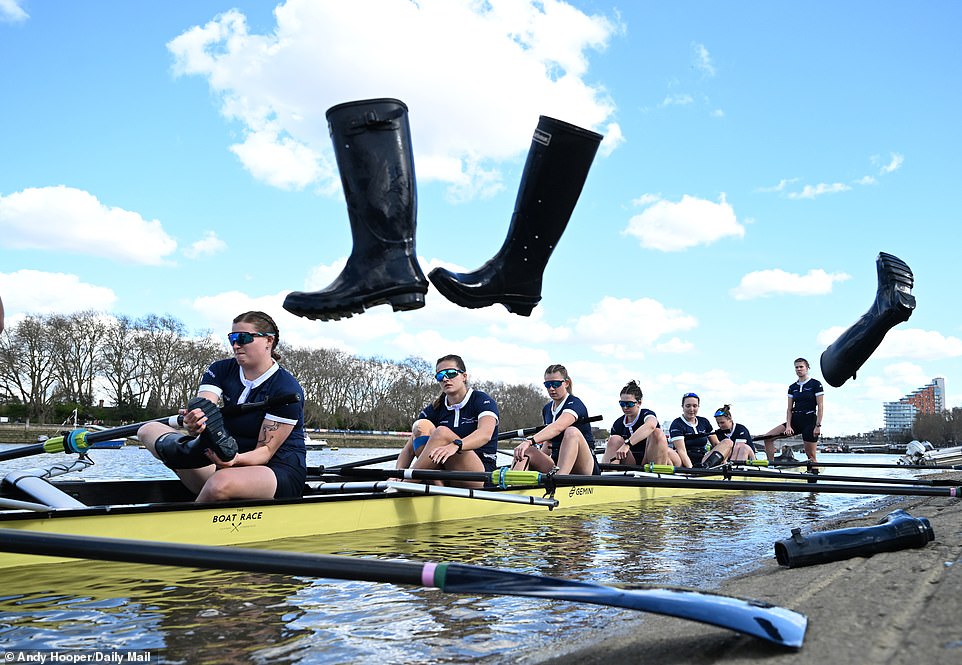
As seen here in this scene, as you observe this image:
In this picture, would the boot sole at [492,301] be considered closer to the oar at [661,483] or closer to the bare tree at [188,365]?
the oar at [661,483]

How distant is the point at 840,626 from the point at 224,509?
14.3 feet

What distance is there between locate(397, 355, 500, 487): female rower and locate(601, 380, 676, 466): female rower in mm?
3247

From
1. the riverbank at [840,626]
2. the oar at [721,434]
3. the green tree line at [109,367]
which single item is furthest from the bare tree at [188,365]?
the riverbank at [840,626]

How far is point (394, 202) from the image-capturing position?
8.30 feet

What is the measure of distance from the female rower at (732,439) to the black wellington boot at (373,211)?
12045mm

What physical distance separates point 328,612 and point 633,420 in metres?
7.92

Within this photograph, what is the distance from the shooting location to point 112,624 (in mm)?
3684

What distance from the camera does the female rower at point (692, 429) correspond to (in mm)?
12648

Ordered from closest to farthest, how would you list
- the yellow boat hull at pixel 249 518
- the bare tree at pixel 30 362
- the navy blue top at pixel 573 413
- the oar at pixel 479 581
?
the oar at pixel 479 581 < the yellow boat hull at pixel 249 518 < the navy blue top at pixel 573 413 < the bare tree at pixel 30 362

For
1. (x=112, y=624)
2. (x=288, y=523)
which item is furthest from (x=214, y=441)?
(x=288, y=523)

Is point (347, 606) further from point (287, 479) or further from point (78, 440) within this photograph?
point (78, 440)

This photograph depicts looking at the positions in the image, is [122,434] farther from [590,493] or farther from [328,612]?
[590,493]

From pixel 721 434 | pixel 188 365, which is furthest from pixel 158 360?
pixel 721 434

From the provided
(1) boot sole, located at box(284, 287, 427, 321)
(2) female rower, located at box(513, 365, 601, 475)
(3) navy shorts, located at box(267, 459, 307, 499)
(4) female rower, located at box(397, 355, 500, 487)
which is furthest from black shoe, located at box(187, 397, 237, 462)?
(2) female rower, located at box(513, 365, 601, 475)
